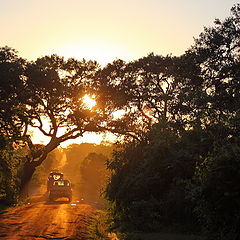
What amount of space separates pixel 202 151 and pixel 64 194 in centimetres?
2316

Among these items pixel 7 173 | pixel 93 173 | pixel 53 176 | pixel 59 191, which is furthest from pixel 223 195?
pixel 93 173

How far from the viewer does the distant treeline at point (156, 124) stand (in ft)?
32.0

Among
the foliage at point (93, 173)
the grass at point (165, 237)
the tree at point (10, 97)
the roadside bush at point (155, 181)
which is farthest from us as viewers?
the foliage at point (93, 173)

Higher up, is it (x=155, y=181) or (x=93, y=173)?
(x=93, y=173)

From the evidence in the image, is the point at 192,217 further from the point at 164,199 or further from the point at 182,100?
the point at 182,100

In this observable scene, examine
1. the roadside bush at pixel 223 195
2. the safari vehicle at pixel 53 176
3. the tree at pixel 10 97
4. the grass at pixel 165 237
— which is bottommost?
the grass at pixel 165 237

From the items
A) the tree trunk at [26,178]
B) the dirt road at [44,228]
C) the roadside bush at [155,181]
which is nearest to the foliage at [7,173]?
the tree trunk at [26,178]

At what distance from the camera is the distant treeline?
32.0 feet

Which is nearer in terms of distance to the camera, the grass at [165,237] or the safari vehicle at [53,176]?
the grass at [165,237]

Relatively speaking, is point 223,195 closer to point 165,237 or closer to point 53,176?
point 165,237

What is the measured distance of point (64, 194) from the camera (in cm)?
3819

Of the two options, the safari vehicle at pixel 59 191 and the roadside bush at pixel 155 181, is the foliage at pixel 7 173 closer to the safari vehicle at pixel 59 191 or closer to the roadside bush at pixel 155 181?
the safari vehicle at pixel 59 191

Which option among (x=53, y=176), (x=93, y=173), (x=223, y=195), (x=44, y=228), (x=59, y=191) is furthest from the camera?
(x=93, y=173)

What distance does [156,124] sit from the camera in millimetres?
22688
